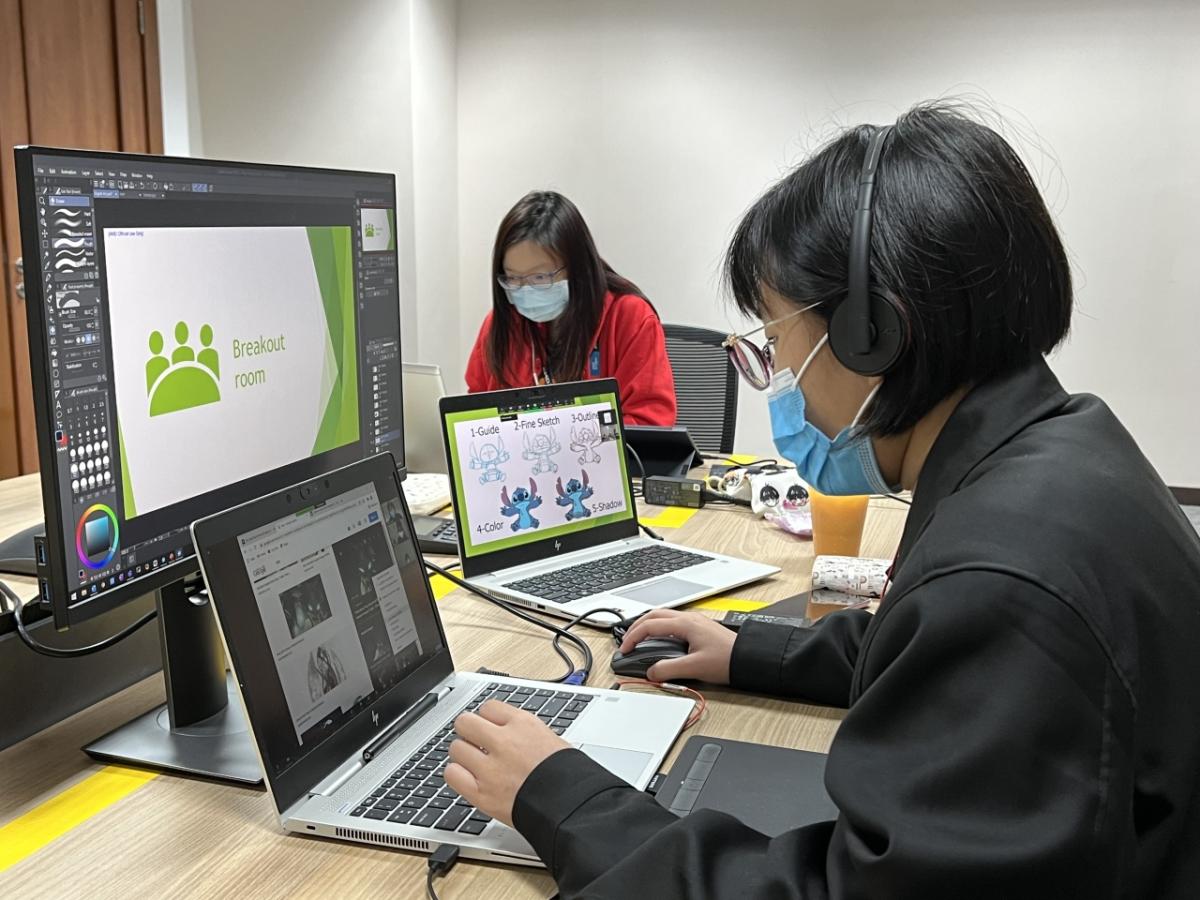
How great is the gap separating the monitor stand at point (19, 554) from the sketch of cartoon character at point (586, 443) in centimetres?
78

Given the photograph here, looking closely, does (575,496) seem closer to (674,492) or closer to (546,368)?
(674,492)

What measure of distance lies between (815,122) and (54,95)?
2669 mm

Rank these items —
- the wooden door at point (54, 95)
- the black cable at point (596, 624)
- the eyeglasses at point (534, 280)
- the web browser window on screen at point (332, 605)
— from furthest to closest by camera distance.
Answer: the wooden door at point (54, 95) → the eyeglasses at point (534, 280) → the black cable at point (596, 624) → the web browser window on screen at point (332, 605)

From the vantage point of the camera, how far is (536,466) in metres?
1.66

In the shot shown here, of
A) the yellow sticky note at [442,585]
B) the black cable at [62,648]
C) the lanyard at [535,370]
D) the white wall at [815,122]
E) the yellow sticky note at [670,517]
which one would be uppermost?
the white wall at [815,122]

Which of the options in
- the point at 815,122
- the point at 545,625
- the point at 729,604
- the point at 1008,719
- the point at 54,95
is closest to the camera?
the point at 1008,719

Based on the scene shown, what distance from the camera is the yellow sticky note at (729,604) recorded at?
148 centimetres

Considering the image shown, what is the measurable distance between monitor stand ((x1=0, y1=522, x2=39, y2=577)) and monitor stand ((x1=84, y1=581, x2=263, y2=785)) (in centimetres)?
47

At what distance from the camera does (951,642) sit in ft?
2.14

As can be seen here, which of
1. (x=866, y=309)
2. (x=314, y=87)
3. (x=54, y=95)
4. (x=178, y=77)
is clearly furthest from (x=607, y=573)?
(x=178, y=77)

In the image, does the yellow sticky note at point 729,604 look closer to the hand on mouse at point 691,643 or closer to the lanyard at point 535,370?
the hand on mouse at point 691,643

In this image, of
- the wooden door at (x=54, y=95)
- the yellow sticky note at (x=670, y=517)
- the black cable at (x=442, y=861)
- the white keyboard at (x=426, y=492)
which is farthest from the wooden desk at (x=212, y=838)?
the wooden door at (x=54, y=95)

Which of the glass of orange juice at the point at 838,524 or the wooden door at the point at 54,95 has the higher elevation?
the wooden door at the point at 54,95

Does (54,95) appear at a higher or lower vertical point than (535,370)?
higher
